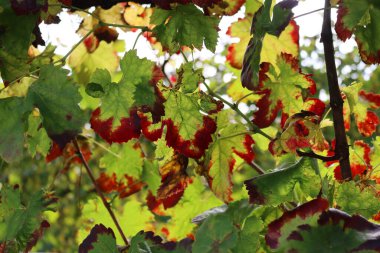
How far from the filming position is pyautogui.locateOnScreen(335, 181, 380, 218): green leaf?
3.09ft

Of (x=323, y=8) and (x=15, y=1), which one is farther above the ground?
(x=15, y=1)

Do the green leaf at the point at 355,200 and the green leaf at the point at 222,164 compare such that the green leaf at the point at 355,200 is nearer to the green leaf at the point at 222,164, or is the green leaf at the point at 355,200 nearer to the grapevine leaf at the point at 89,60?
the green leaf at the point at 222,164

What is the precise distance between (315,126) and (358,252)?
29cm

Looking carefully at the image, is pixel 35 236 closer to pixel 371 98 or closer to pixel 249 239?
pixel 249 239

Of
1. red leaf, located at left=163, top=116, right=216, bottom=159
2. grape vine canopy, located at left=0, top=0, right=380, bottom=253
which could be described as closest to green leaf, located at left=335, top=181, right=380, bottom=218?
grape vine canopy, located at left=0, top=0, right=380, bottom=253

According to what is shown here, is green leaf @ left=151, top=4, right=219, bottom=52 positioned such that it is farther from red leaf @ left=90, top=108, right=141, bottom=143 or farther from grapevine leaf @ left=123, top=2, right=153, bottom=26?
grapevine leaf @ left=123, top=2, right=153, bottom=26

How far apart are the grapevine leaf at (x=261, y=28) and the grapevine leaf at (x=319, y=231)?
0.24 m

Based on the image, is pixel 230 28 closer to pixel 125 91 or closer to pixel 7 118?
pixel 125 91

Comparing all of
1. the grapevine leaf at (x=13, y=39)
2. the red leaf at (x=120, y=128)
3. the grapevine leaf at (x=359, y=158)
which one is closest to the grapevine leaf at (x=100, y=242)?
the red leaf at (x=120, y=128)

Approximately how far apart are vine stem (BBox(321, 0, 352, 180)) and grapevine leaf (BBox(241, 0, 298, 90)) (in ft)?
0.32

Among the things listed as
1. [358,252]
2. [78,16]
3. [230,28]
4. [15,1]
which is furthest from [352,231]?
[78,16]

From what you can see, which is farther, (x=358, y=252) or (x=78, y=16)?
A: (x=78, y=16)

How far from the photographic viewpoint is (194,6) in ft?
3.47

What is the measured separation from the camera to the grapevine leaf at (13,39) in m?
1.04
